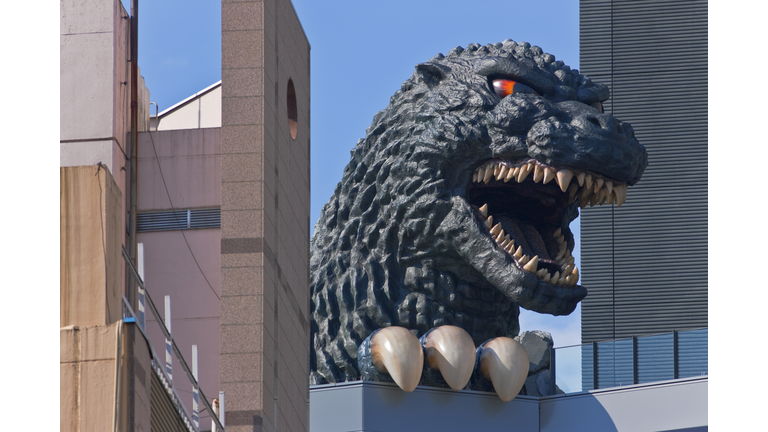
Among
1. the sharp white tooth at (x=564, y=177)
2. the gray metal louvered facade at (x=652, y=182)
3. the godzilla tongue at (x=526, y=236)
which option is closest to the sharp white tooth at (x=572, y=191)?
the sharp white tooth at (x=564, y=177)

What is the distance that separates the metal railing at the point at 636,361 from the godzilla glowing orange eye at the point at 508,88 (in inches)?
117

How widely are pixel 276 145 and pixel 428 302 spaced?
2.28 meters

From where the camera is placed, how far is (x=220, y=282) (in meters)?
14.1

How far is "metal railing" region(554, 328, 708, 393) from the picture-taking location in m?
16.9

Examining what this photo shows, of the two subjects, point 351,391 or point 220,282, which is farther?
point 351,391

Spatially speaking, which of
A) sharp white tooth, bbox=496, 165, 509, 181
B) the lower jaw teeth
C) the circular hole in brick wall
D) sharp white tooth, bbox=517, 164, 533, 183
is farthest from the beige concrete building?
sharp white tooth, bbox=517, 164, 533, 183

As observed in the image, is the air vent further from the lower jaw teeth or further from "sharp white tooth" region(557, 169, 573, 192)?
"sharp white tooth" region(557, 169, 573, 192)

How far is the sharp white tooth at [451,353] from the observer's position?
15195 millimetres

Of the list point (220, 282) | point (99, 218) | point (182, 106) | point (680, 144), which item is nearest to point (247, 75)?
point (220, 282)

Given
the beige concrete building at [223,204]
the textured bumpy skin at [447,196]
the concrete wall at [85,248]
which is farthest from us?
the textured bumpy skin at [447,196]

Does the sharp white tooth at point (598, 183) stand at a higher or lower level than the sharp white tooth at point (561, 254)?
higher

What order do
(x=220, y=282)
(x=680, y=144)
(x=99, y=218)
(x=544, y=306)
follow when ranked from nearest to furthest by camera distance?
1. (x=99, y=218)
2. (x=220, y=282)
3. (x=544, y=306)
4. (x=680, y=144)

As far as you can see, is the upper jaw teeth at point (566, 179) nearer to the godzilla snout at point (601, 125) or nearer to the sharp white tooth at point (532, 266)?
the godzilla snout at point (601, 125)

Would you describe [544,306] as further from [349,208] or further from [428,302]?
[349,208]
